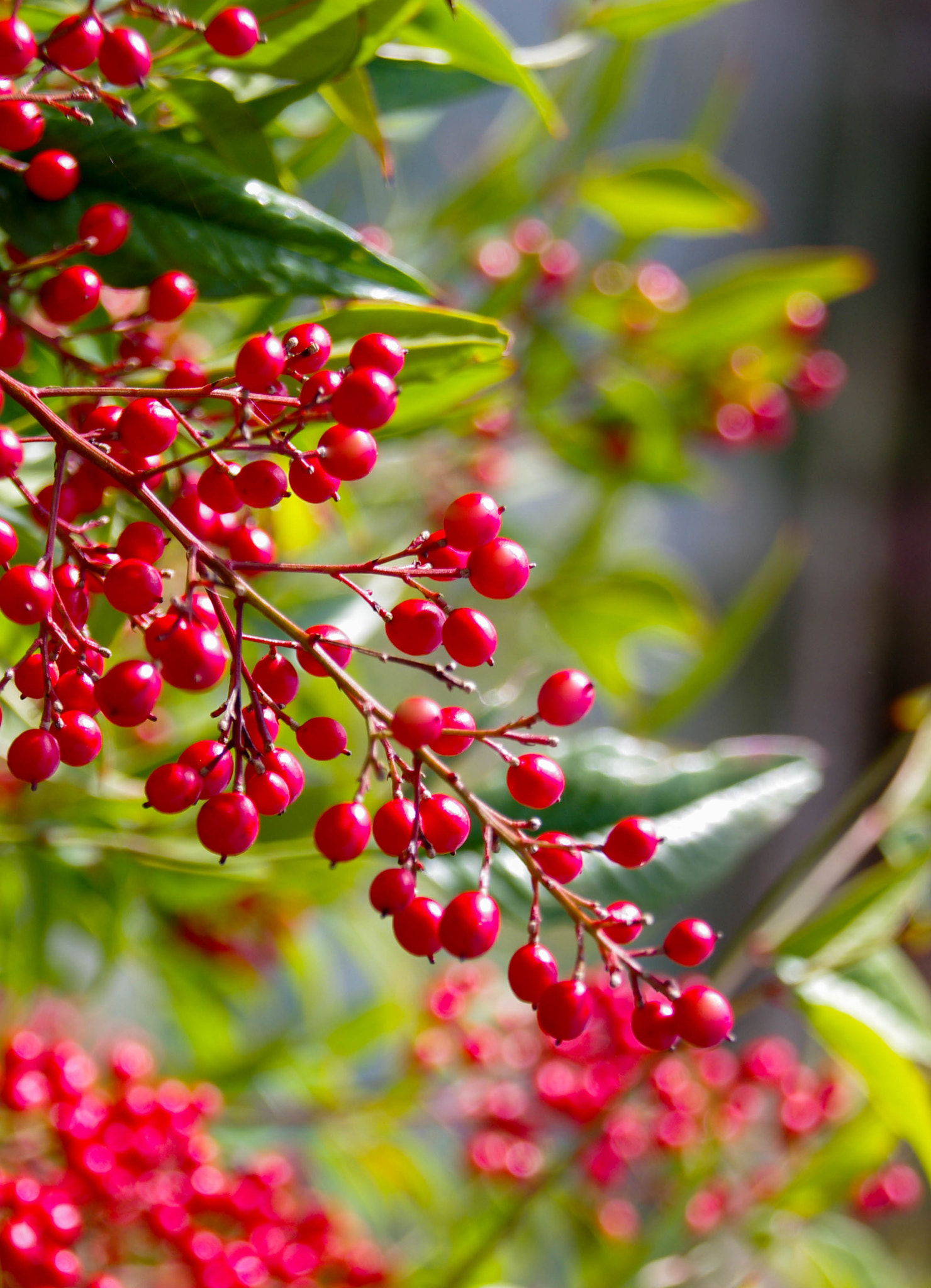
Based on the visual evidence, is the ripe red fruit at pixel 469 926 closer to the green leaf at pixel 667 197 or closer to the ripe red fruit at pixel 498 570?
the ripe red fruit at pixel 498 570

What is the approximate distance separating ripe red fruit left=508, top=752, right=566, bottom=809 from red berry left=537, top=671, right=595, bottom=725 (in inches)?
0.4

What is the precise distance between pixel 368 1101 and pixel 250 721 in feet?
1.45

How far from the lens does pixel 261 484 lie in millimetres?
225

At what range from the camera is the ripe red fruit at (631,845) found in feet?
0.84

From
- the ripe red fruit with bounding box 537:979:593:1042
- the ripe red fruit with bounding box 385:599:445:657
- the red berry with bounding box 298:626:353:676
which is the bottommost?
the ripe red fruit with bounding box 537:979:593:1042

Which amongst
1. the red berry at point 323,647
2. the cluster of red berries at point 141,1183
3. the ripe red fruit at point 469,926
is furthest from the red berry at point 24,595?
the cluster of red berries at point 141,1183

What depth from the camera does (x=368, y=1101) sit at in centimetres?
61

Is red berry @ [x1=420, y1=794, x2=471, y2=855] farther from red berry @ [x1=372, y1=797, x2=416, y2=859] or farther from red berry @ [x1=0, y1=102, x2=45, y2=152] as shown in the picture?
red berry @ [x1=0, y1=102, x2=45, y2=152]

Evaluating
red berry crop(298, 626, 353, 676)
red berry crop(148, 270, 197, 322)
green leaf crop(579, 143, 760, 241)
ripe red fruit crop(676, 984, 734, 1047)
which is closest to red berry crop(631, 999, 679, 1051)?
ripe red fruit crop(676, 984, 734, 1047)

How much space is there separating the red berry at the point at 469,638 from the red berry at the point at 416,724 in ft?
0.07

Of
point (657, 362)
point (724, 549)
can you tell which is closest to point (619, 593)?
point (657, 362)

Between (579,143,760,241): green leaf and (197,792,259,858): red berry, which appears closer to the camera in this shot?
(197,792,259,858): red berry

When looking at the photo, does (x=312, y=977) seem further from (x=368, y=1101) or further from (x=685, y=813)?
(x=685, y=813)

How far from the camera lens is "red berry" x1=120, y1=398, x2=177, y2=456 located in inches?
8.9
